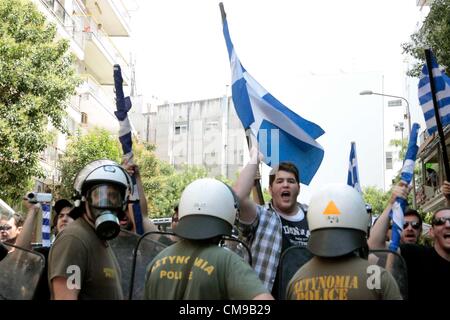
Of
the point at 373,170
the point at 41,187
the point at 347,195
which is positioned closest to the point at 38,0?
the point at 41,187

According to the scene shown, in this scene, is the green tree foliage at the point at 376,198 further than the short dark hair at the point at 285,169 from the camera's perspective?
Yes

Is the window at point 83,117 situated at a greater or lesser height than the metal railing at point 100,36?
lesser

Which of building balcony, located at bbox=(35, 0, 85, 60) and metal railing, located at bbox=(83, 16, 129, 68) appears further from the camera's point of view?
metal railing, located at bbox=(83, 16, 129, 68)

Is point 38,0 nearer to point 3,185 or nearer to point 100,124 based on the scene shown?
point 3,185

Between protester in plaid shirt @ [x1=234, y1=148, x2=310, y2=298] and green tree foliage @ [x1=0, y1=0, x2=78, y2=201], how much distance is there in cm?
1287

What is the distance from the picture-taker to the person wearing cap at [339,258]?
351 cm

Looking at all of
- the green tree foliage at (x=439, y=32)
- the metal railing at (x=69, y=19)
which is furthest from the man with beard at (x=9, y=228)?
the metal railing at (x=69, y=19)

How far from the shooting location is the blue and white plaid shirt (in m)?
5.31

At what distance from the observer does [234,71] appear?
740 centimetres

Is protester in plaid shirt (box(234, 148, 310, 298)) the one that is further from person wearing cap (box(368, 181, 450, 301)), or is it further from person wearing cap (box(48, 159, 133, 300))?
person wearing cap (box(48, 159, 133, 300))

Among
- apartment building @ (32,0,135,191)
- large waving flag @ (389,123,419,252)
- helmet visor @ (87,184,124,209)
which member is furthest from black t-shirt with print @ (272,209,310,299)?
apartment building @ (32,0,135,191)

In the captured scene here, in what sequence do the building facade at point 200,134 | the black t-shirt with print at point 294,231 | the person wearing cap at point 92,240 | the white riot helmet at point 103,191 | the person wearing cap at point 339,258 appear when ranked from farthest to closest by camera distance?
1. the building facade at point 200,134
2. the black t-shirt with print at point 294,231
3. the white riot helmet at point 103,191
4. the person wearing cap at point 92,240
5. the person wearing cap at point 339,258

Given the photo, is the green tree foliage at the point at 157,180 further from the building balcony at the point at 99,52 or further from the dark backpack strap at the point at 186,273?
the dark backpack strap at the point at 186,273

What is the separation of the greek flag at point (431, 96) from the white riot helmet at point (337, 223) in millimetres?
3841
